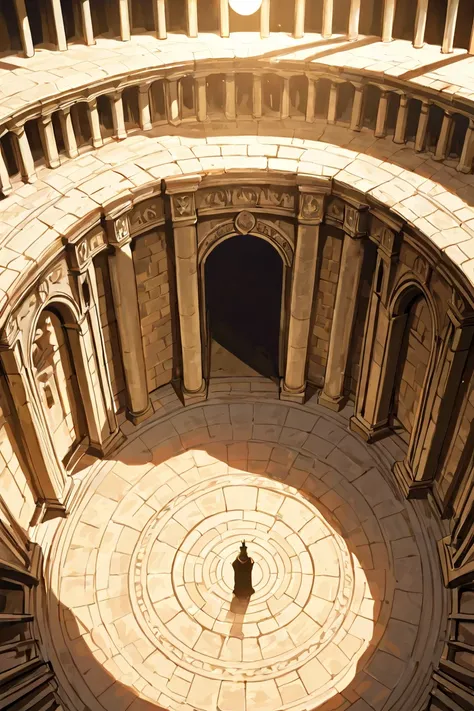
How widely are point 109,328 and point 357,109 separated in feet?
46.6

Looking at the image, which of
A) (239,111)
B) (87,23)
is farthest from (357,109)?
(87,23)

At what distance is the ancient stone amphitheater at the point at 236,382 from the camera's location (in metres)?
22.5

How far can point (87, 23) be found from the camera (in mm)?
27906

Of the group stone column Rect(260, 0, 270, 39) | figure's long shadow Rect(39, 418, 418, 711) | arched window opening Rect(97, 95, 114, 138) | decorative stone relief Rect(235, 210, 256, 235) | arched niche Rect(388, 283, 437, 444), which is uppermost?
stone column Rect(260, 0, 270, 39)

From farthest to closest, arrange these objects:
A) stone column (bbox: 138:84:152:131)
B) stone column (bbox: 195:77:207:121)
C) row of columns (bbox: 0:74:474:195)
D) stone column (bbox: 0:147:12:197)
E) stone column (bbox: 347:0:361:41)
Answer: stone column (bbox: 347:0:361:41), stone column (bbox: 195:77:207:121), stone column (bbox: 138:84:152:131), row of columns (bbox: 0:74:474:195), stone column (bbox: 0:147:12:197)

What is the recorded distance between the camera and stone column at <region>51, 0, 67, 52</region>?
87.2 feet

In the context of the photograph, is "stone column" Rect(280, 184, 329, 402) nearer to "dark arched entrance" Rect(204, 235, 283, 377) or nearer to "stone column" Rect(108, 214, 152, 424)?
"dark arched entrance" Rect(204, 235, 283, 377)

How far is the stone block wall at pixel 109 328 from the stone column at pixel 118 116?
5.76m

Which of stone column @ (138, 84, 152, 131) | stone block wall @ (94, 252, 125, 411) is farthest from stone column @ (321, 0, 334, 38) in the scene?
stone block wall @ (94, 252, 125, 411)

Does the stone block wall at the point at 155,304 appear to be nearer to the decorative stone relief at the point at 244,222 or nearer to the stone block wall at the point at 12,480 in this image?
the decorative stone relief at the point at 244,222

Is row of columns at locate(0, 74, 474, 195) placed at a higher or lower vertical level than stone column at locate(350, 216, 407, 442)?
higher

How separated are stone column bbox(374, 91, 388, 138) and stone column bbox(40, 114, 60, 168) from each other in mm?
13309

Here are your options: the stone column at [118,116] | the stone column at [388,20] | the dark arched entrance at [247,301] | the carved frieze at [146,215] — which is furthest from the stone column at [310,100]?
the dark arched entrance at [247,301]

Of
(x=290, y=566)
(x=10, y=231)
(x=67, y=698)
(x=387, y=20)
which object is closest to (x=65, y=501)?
(x=67, y=698)
